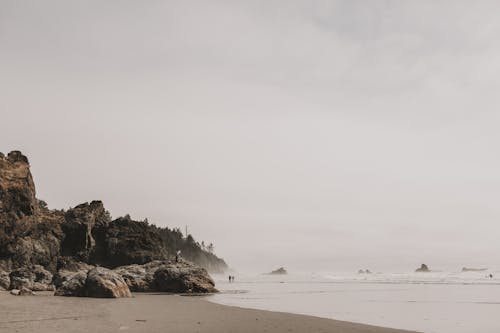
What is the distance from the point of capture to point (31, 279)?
36.8 meters

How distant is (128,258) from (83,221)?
23.8 feet

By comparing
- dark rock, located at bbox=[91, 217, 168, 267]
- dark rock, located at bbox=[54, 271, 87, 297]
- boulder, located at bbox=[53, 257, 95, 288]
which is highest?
dark rock, located at bbox=[91, 217, 168, 267]

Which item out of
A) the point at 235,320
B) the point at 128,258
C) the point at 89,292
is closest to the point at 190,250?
the point at 128,258

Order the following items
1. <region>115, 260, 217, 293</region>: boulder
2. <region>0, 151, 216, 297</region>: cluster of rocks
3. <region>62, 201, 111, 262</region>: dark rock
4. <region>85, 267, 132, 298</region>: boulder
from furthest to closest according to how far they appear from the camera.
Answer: <region>62, 201, 111, 262</region>: dark rock
<region>115, 260, 217, 293</region>: boulder
<region>0, 151, 216, 297</region>: cluster of rocks
<region>85, 267, 132, 298</region>: boulder

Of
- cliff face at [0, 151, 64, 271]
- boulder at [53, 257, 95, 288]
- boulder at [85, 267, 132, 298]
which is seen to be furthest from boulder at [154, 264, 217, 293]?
cliff face at [0, 151, 64, 271]

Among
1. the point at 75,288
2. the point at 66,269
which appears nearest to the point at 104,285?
the point at 75,288

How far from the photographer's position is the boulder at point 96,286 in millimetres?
26766

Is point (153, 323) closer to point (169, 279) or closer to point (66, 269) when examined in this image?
point (169, 279)

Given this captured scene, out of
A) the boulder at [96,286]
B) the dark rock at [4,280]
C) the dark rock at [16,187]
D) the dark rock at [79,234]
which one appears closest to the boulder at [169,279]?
the dark rock at [4,280]

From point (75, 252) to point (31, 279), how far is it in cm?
1460

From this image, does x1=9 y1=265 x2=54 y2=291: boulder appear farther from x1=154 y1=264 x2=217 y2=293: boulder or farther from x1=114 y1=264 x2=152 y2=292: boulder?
x1=154 y1=264 x2=217 y2=293: boulder

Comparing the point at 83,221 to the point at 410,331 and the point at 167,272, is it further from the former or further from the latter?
the point at 410,331

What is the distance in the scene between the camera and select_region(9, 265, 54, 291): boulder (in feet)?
116

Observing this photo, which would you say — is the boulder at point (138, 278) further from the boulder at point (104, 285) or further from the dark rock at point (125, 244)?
the dark rock at point (125, 244)
